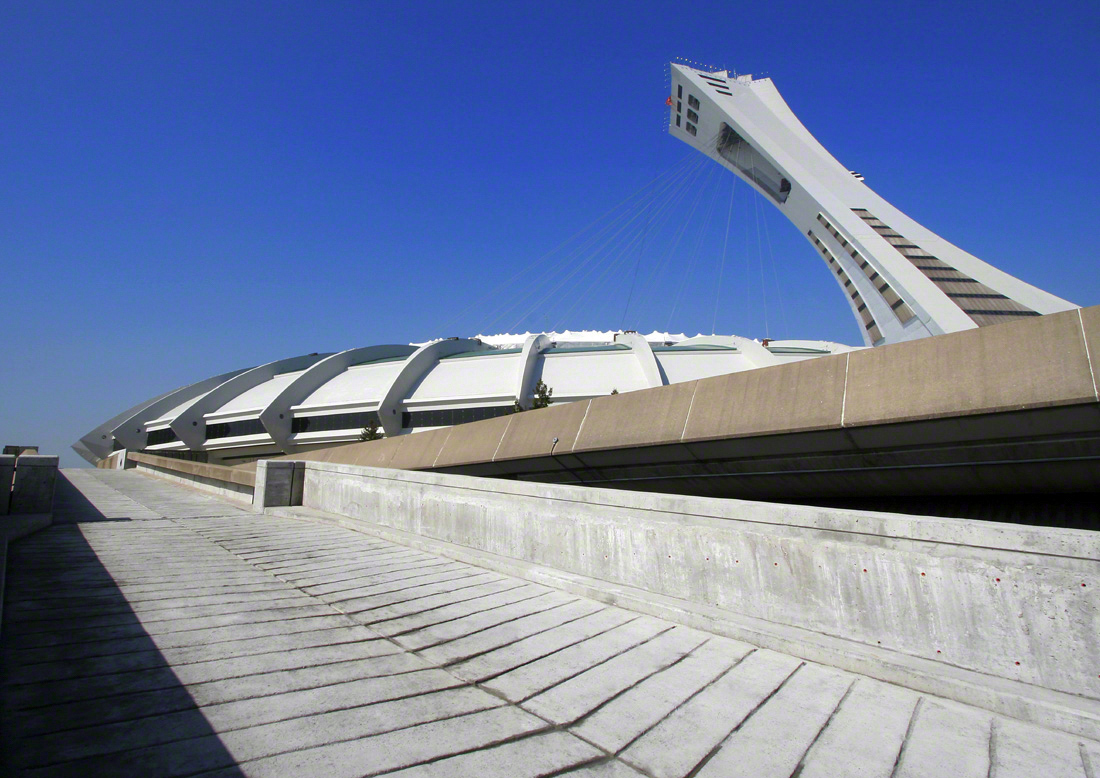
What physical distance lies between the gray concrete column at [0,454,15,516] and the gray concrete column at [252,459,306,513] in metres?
3.57

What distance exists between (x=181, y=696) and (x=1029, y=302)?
36848mm

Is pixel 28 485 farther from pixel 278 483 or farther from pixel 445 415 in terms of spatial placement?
pixel 445 415

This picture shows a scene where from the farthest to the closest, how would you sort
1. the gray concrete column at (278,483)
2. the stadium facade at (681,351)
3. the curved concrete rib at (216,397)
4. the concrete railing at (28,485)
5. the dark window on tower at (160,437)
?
the dark window on tower at (160,437) → the curved concrete rib at (216,397) → the stadium facade at (681,351) → the gray concrete column at (278,483) → the concrete railing at (28,485)

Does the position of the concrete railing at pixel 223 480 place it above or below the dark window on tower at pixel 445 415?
below

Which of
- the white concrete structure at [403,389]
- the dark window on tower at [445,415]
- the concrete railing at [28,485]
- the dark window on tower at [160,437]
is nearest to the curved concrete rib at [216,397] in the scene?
the white concrete structure at [403,389]

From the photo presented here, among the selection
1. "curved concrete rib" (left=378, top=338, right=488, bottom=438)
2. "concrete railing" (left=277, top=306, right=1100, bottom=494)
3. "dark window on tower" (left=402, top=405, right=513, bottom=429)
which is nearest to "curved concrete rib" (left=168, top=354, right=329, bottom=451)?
"curved concrete rib" (left=378, top=338, right=488, bottom=438)

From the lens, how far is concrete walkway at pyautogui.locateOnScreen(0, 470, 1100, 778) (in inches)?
96.0

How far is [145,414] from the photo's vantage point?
44.5 meters

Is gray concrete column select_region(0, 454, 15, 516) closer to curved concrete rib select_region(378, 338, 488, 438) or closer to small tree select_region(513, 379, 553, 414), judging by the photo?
curved concrete rib select_region(378, 338, 488, 438)

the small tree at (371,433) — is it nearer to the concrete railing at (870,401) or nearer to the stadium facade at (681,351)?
the stadium facade at (681,351)

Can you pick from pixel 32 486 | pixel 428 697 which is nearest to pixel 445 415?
pixel 32 486

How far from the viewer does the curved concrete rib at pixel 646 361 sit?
3516cm

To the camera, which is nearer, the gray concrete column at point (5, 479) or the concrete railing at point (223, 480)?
the gray concrete column at point (5, 479)

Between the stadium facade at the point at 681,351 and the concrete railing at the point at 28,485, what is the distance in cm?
2736
